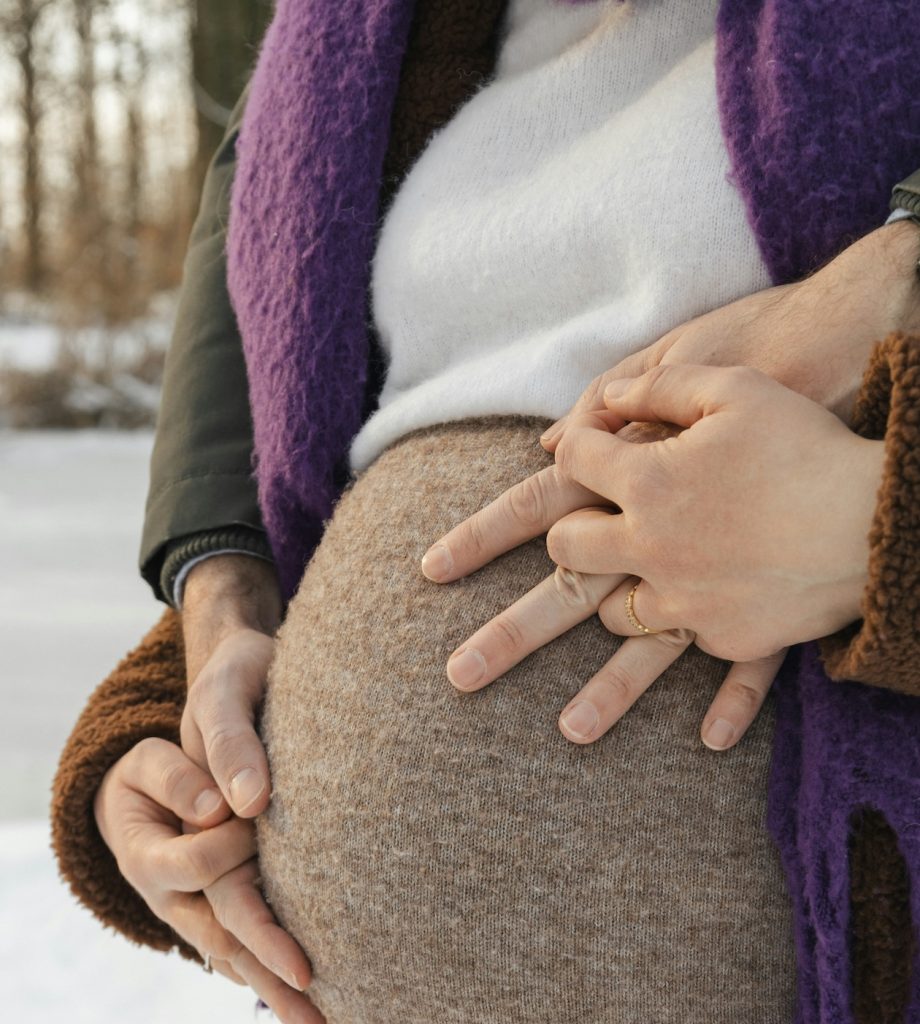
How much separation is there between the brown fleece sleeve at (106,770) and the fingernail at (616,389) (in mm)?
516

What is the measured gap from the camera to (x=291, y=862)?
76cm

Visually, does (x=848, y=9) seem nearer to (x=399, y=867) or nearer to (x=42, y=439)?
(x=399, y=867)

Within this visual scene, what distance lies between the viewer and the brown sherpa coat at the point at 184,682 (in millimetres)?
556

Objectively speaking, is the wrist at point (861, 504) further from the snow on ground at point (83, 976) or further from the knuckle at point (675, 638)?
the snow on ground at point (83, 976)

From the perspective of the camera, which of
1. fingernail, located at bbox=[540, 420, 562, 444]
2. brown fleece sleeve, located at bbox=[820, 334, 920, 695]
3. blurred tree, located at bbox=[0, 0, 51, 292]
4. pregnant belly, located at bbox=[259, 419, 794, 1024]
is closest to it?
brown fleece sleeve, located at bbox=[820, 334, 920, 695]

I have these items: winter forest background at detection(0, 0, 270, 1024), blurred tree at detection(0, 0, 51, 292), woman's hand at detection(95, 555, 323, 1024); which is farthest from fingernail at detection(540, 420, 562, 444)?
blurred tree at detection(0, 0, 51, 292)

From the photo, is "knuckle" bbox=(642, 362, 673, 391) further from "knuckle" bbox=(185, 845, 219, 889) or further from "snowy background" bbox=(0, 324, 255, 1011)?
"snowy background" bbox=(0, 324, 255, 1011)

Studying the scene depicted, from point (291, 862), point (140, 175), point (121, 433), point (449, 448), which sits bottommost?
point (121, 433)

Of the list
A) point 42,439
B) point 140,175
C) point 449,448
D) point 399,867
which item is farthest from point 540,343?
point 140,175

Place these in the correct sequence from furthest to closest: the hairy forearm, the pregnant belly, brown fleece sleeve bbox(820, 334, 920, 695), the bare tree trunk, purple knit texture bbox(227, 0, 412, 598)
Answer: the bare tree trunk
the hairy forearm
purple knit texture bbox(227, 0, 412, 598)
the pregnant belly
brown fleece sleeve bbox(820, 334, 920, 695)

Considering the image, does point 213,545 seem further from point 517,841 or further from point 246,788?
point 517,841

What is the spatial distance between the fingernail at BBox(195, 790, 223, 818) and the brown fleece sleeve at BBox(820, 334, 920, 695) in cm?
51

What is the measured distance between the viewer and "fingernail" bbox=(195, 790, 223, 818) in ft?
2.83

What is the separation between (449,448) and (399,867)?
12.0 inches
